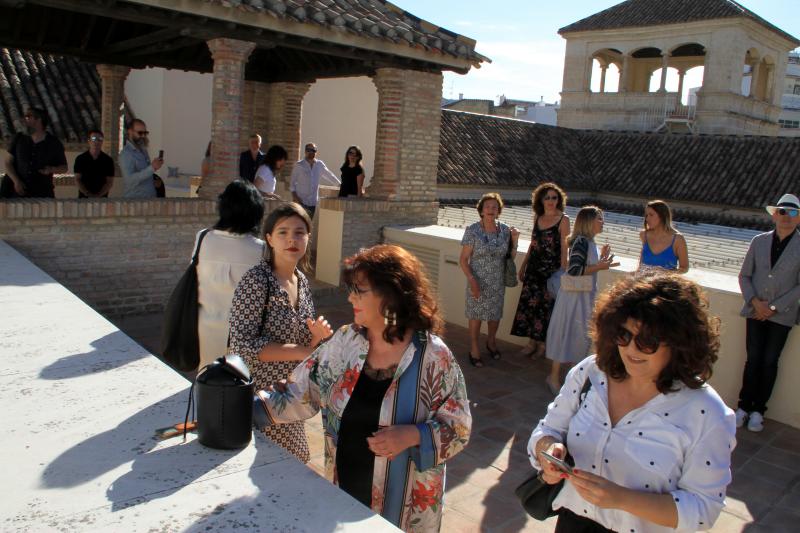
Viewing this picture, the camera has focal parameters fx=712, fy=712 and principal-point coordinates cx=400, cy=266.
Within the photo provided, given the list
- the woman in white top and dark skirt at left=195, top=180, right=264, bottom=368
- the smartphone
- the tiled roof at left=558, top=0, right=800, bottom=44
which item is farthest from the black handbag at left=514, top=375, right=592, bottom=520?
the tiled roof at left=558, top=0, right=800, bottom=44

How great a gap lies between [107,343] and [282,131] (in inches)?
372

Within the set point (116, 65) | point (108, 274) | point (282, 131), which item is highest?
point (116, 65)

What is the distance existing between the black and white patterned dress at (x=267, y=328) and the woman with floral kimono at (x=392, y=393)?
593 mm

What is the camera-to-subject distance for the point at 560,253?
6551 millimetres

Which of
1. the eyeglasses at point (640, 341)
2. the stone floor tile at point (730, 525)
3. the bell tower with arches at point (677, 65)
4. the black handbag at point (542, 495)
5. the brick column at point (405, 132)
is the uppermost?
the bell tower with arches at point (677, 65)

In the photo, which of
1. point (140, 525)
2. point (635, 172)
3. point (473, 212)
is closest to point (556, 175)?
Result: point (635, 172)

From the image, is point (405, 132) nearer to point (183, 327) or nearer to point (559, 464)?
point (183, 327)

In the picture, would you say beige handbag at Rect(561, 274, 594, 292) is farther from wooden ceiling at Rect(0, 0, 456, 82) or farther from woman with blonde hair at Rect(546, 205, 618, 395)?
wooden ceiling at Rect(0, 0, 456, 82)

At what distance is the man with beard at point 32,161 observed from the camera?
7.46 m

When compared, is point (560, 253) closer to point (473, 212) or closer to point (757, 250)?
point (757, 250)

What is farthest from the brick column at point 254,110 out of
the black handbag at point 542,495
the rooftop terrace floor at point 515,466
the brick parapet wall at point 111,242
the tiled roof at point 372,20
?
the black handbag at point 542,495

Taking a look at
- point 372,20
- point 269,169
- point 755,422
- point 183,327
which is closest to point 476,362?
Result: point 755,422

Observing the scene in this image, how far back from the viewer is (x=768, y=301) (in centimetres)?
550

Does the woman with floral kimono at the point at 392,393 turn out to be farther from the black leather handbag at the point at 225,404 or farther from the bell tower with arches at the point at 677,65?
the bell tower with arches at the point at 677,65
